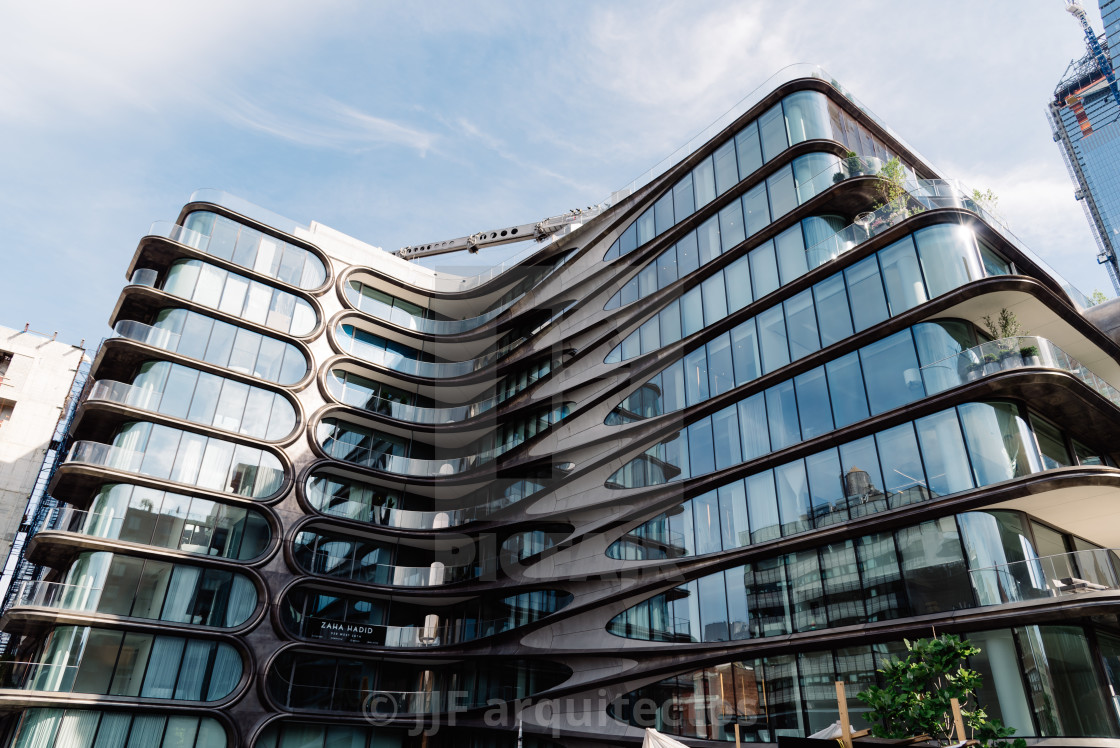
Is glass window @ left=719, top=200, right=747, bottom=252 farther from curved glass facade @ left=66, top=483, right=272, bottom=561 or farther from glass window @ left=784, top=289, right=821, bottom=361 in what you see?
curved glass facade @ left=66, top=483, right=272, bottom=561

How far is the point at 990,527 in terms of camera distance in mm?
18094

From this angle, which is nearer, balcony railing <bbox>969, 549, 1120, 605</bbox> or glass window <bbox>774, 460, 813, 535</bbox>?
balcony railing <bbox>969, 549, 1120, 605</bbox>

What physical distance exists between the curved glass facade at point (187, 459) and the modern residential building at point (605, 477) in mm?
153

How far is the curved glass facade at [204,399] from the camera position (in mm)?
31266

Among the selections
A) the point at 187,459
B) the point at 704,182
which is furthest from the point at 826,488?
the point at 187,459

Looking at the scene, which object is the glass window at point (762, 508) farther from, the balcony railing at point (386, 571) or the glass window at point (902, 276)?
the balcony railing at point (386, 571)

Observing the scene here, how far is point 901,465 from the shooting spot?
19969 mm

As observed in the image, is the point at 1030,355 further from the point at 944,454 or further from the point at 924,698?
the point at 924,698

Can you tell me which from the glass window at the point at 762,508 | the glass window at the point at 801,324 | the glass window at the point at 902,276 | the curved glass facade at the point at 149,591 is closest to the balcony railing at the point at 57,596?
the curved glass facade at the point at 149,591

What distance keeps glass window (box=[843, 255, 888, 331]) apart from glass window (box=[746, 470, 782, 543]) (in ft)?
18.4

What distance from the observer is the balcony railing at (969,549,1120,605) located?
1720 centimetres

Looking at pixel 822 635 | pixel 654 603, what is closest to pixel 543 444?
pixel 654 603

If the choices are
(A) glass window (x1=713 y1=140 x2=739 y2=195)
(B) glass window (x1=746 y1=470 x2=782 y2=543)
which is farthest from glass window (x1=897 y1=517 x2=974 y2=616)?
(A) glass window (x1=713 y1=140 x2=739 y2=195)

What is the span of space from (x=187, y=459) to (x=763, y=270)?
2523 centimetres
